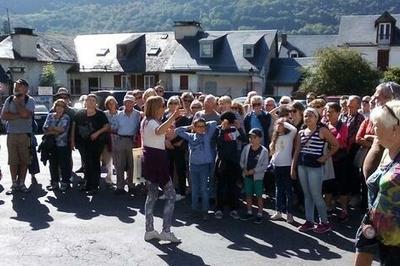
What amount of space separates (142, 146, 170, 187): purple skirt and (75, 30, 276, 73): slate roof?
3547cm

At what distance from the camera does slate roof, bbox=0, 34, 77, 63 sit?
4241cm

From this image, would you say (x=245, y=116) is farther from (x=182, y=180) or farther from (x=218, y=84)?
(x=218, y=84)

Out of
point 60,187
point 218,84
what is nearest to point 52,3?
point 218,84

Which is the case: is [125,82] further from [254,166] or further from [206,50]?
[254,166]

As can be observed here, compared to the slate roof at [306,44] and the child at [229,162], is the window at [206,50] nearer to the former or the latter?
the slate roof at [306,44]

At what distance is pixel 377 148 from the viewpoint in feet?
14.3

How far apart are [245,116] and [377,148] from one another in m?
4.88

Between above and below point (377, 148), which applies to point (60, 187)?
below

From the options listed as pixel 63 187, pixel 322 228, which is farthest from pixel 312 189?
pixel 63 187

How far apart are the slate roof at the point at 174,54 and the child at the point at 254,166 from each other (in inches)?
1339

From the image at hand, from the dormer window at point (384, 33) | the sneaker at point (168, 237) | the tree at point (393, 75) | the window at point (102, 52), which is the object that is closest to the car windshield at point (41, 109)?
the window at point (102, 52)

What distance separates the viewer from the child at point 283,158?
7.57 m

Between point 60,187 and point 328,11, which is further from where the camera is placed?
point 328,11

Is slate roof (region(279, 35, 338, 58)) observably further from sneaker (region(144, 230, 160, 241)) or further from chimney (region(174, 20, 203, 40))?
sneaker (region(144, 230, 160, 241))
